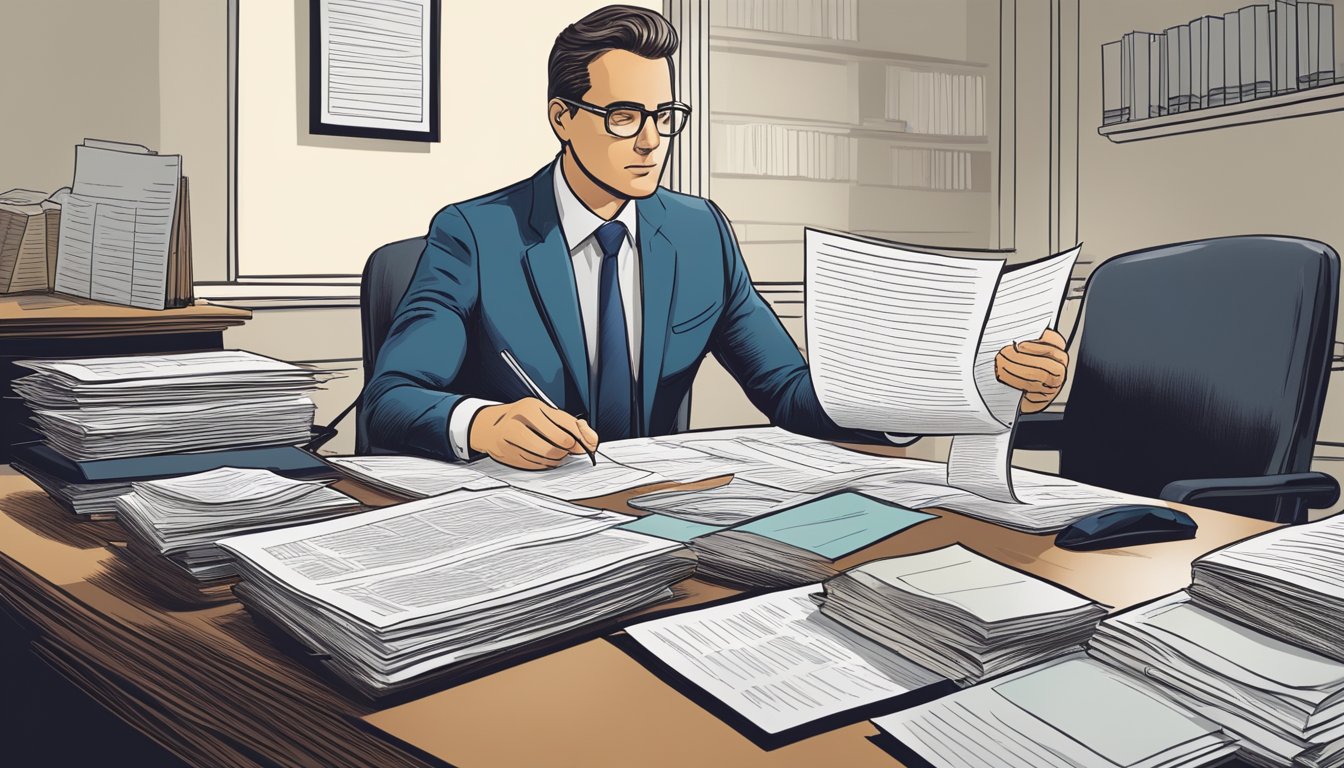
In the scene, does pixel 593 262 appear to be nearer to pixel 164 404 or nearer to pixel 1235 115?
pixel 164 404

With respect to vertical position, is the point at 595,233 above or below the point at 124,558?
above

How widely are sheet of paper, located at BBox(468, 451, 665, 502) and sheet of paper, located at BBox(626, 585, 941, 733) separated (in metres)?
0.46

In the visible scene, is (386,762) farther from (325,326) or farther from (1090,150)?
(1090,150)

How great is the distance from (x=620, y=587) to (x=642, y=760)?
0.74 ft

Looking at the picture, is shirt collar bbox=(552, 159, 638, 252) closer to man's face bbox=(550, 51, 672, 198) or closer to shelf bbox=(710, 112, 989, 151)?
man's face bbox=(550, 51, 672, 198)

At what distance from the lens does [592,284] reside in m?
1.83

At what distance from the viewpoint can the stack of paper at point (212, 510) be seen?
887mm

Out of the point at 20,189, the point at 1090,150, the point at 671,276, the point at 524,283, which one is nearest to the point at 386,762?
the point at 524,283

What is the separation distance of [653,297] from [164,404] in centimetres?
86

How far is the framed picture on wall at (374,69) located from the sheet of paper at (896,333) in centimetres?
199

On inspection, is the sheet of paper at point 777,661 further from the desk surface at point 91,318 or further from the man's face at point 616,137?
the desk surface at point 91,318

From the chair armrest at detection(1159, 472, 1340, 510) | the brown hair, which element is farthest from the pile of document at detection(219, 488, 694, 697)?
the brown hair

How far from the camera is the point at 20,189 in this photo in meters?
2.43

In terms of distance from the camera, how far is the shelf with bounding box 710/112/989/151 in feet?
11.6
